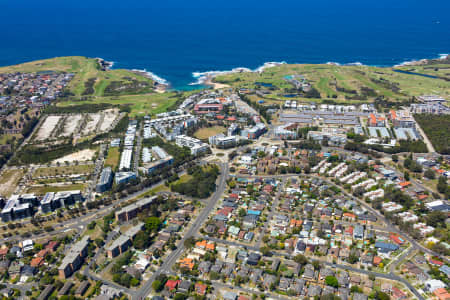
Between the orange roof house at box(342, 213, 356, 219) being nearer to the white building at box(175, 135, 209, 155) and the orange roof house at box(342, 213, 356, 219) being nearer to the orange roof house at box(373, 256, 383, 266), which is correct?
the orange roof house at box(373, 256, 383, 266)

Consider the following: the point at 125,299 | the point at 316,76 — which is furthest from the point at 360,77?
the point at 125,299

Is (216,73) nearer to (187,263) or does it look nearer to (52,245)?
(52,245)

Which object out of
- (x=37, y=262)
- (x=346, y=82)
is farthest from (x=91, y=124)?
(x=346, y=82)

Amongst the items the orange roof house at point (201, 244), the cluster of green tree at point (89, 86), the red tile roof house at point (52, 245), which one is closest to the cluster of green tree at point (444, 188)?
the orange roof house at point (201, 244)

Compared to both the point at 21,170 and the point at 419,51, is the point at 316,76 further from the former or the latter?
the point at 21,170

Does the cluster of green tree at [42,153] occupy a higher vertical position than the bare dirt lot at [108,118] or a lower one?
lower

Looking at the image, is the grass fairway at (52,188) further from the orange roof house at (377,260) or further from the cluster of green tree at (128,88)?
the cluster of green tree at (128,88)
